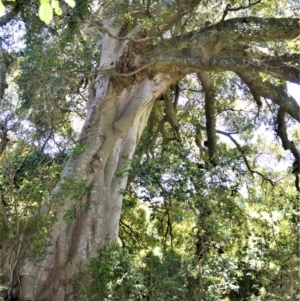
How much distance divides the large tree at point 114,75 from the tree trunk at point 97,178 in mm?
14

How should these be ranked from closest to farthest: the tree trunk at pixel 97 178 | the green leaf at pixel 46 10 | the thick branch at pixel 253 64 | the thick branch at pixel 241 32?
1. the green leaf at pixel 46 10
2. the tree trunk at pixel 97 178
3. the thick branch at pixel 253 64
4. the thick branch at pixel 241 32

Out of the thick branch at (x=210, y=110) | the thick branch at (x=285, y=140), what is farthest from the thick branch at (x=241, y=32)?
the thick branch at (x=285, y=140)

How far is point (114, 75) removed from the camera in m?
6.39

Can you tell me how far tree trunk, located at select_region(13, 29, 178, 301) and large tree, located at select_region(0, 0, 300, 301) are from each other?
14mm

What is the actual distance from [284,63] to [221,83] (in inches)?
139

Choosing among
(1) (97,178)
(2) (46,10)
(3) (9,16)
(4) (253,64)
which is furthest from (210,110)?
(2) (46,10)

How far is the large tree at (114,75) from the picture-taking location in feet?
16.5

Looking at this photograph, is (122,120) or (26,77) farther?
(122,120)

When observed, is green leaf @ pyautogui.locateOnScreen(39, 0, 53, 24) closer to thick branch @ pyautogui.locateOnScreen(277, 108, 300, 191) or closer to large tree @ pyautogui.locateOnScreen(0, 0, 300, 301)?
large tree @ pyautogui.locateOnScreen(0, 0, 300, 301)

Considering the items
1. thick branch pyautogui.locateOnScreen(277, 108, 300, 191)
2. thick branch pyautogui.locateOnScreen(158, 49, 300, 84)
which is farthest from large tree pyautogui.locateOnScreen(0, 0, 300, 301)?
thick branch pyautogui.locateOnScreen(277, 108, 300, 191)

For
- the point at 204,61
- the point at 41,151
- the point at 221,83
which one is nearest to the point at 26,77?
the point at 41,151

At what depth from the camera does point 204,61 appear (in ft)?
20.4

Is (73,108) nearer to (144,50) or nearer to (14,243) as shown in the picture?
(144,50)

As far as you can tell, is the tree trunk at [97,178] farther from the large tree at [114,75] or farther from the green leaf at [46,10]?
the green leaf at [46,10]
